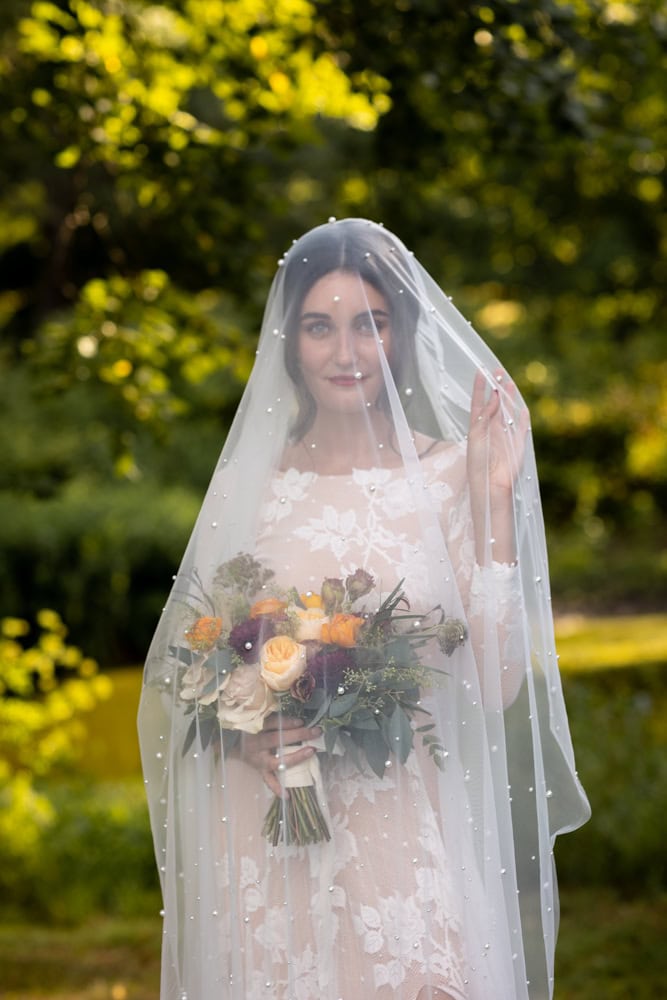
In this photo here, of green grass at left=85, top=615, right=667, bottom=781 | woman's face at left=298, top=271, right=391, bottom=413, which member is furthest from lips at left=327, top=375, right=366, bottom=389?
green grass at left=85, top=615, right=667, bottom=781

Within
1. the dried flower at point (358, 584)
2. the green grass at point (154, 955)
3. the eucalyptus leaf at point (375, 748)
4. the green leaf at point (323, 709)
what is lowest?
the green grass at point (154, 955)

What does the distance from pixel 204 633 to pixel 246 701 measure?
17cm

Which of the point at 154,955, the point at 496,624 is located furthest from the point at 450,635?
the point at 154,955

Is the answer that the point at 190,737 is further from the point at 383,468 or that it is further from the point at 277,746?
the point at 383,468

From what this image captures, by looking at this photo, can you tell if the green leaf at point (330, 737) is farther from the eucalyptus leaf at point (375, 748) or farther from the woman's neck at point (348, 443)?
the woman's neck at point (348, 443)

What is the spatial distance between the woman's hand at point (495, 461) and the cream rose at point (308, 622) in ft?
1.27

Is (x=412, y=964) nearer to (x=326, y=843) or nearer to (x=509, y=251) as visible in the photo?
(x=326, y=843)

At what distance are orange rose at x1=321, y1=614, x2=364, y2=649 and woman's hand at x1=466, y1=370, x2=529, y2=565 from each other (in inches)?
13.5

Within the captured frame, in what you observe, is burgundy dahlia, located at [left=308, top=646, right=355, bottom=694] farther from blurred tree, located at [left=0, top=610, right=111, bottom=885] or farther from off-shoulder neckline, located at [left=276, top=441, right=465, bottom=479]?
blurred tree, located at [left=0, top=610, right=111, bottom=885]

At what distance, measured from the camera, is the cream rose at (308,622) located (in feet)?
8.11

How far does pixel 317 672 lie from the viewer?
2447 millimetres

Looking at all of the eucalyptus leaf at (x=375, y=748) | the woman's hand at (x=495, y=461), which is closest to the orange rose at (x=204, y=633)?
the eucalyptus leaf at (x=375, y=748)

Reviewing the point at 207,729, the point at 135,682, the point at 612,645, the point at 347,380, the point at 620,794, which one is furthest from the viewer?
the point at 135,682

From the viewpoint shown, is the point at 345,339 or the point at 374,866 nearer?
A: the point at 374,866
